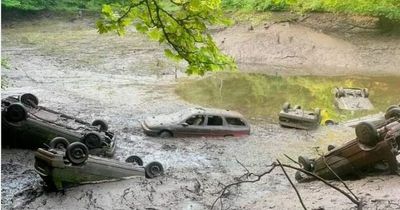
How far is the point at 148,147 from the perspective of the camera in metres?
15.2

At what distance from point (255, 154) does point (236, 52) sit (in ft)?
70.3

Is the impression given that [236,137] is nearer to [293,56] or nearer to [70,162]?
[70,162]

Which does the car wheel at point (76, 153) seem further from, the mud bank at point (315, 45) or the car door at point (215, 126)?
the mud bank at point (315, 45)

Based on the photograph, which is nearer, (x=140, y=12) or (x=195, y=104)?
(x=140, y=12)

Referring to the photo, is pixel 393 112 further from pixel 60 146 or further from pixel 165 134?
pixel 60 146

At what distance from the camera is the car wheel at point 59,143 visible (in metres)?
11.0

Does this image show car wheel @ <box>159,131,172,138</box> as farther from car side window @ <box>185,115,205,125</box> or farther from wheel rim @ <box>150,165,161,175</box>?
wheel rim @ <box>150,165,161,175</box>

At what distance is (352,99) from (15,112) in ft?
51.1

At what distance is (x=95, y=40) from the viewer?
40.4 meters

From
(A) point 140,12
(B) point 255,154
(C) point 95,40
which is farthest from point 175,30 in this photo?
(C) point 95,40

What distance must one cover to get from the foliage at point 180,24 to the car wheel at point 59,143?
4874 millimetres

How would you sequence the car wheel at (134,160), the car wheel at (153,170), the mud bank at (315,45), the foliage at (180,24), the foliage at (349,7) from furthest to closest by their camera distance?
the foliage at (349,7) < the mud bank at (315,45) < the car wheel at (134,160) < the car wheel at (153,170) < the foliage at (180,24)

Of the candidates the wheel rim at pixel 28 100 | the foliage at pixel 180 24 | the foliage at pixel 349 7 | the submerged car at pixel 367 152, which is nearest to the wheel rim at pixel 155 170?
the submerged car at pixel 367 152

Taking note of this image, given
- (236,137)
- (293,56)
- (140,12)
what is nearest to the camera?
(140,12)
